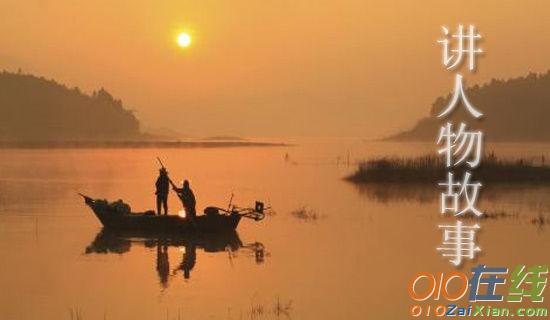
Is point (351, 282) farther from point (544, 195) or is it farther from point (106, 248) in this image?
point (544, 195)

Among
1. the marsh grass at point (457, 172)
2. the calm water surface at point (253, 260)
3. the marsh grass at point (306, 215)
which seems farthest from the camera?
the marsh grass at point (457, 172)

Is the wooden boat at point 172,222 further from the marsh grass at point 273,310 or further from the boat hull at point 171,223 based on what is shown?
the marsh grass at point 273,310

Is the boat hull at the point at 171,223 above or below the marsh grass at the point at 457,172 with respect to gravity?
below

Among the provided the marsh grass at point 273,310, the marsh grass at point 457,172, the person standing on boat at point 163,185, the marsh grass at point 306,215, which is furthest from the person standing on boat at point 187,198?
the marsh grass at point 457,172

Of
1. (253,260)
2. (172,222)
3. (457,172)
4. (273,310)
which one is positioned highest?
(457,172)

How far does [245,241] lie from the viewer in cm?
2580

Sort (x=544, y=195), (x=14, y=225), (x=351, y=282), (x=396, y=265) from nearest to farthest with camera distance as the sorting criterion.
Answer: (x=351, y=282)
(x=396, y=265)
(x=14, y=225)
(x=544, y=195)

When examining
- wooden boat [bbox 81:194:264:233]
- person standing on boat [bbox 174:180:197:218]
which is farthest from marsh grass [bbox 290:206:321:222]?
person standing on boat [bbox 174:180:197:218]

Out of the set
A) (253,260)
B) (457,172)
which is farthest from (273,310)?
(457,172)

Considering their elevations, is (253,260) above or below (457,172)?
below

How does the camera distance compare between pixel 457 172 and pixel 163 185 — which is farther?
pixel 457 172

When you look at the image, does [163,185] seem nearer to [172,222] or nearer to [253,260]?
[172,222]

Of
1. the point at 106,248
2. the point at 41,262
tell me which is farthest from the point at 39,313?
the point at 106,248

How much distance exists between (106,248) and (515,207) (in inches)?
733
